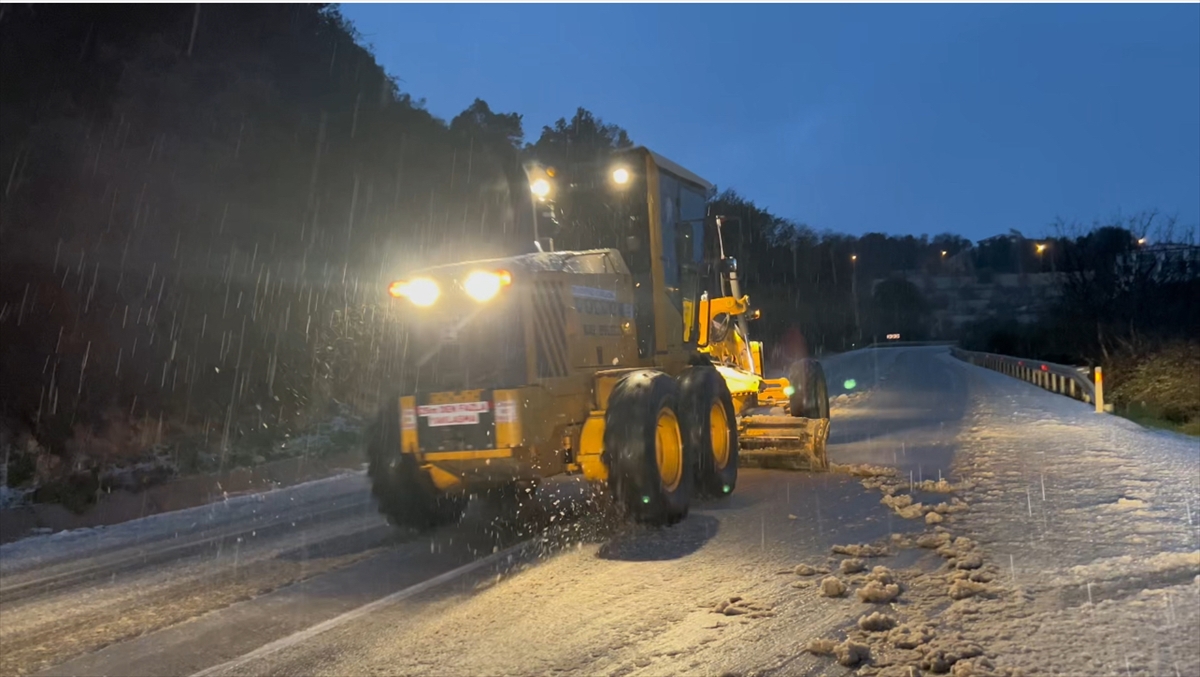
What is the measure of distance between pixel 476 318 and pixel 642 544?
2.45 m

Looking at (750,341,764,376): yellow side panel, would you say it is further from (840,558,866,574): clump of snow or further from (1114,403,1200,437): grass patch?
(1114,403,1200,437): grass patch

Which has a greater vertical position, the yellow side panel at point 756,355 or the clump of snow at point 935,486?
the yellow side panel at point 756,355

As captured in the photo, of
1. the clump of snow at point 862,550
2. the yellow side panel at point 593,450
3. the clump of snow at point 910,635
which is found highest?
the yellow side panel at point 593,450

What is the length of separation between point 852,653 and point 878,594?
103cm

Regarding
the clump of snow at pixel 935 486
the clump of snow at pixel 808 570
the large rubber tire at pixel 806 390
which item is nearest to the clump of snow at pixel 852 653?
the clump of snow at pixel 808 570

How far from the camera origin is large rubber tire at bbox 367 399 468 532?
29.3ft

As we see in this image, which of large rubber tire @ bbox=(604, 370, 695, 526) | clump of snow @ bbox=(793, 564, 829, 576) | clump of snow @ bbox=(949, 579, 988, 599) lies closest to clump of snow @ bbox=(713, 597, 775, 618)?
clump of snow @ bbox=(793, 564, 829, 576)

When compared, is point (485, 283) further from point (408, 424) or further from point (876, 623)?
point (876, 623)

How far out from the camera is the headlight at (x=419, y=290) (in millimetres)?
8766

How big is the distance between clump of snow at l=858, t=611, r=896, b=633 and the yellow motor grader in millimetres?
2894

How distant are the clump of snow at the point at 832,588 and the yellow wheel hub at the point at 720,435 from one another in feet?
12.7

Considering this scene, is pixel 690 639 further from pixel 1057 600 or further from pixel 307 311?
pixel 307 311

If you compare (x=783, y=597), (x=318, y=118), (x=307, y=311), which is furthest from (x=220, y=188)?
(x=783, y=597)

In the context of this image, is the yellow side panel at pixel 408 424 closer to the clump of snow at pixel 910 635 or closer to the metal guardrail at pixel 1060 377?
the clump of snow at pixel 910 635
